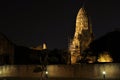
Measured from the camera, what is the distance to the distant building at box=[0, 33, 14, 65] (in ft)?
212

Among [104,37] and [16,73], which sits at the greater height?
[104,37]

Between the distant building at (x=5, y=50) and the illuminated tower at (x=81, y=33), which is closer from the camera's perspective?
the distant building at (x=5, y=50)

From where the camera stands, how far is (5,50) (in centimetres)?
6494

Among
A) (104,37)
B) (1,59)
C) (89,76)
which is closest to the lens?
(89,76)

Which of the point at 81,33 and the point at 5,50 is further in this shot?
the point at 81,33

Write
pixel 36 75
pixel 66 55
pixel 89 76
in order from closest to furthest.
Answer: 1. pixel 89 76
2. pixel 36 75
3. pixel 66 55

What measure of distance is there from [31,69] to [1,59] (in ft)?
40.7

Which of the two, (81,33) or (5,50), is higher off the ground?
(81,33)

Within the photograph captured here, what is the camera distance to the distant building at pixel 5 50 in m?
64.7

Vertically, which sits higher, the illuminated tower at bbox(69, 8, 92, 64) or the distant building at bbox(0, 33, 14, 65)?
the illuminated tower at bbox(69, 8, 92, 64)

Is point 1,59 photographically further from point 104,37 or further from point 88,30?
point 88,30

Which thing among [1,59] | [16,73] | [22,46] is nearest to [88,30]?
[22,46]

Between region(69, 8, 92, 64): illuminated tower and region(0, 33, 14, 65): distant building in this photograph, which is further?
region(69, 8, 92, 64): illuminated tower

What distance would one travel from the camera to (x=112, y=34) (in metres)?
72.3
